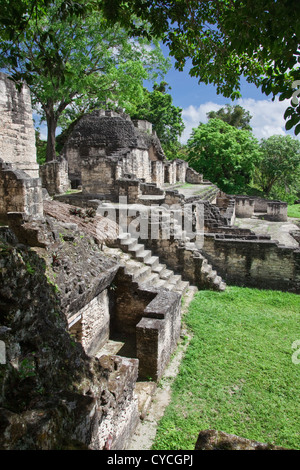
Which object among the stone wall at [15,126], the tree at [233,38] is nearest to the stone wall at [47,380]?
the tree at [233,38]

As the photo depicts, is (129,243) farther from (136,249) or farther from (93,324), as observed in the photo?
(93,324)

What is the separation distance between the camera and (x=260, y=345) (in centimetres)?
668

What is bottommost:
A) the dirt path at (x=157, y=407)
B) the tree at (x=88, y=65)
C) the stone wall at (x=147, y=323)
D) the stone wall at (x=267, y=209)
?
the dirt path at (x=157, y=407)

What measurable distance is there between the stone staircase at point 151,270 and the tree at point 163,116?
27312mm

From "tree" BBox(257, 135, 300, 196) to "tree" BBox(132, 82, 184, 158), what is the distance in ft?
31.8

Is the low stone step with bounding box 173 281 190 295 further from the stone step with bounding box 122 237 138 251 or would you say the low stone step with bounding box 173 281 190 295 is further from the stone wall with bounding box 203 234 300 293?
the stone wall with bounding box 203 234 300 293

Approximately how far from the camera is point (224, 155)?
27328 millimetres

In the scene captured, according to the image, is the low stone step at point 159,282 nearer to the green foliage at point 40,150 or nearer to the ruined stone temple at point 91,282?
the ruined stone temple at point 91,282

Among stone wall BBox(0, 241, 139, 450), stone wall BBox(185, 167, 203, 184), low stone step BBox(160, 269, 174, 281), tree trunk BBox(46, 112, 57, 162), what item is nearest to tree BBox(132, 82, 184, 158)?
stone wall BBox(185, 167, 203, 184)

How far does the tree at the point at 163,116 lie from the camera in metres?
33.8

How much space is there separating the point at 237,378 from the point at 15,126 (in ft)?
27.4

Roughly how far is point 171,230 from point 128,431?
20.4 feet

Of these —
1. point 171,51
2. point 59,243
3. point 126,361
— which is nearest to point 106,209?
point 59,243

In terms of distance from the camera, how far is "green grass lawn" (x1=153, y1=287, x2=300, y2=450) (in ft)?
15.0
